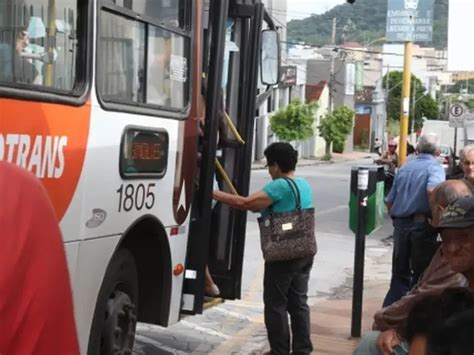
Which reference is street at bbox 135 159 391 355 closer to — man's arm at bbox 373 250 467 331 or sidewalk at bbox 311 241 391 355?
sidewalk at bbox 311 241 391 355

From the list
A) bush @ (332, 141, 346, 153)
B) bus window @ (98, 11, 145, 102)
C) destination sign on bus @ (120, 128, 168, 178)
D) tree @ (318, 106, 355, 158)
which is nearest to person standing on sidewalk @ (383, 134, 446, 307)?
destination sign on bus @ (120, 128, 168, 178)

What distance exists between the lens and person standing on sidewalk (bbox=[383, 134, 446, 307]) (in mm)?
7434

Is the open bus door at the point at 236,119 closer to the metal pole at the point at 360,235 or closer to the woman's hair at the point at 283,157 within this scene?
the woman's hair at the point at 283,157

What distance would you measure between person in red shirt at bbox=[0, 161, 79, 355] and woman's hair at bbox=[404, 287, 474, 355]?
3.61 ft

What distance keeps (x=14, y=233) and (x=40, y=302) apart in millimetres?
154

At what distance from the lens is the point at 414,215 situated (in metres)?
7.51

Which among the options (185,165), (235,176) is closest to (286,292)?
(235,176)

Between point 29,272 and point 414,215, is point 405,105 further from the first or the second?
point 29,272

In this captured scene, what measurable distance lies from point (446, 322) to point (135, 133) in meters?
2.59

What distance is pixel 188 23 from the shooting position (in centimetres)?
539

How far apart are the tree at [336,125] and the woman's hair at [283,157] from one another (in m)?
56.1

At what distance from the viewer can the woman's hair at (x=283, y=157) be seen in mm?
6004

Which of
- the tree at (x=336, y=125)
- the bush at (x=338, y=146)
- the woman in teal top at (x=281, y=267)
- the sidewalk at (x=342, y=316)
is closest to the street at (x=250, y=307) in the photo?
the sidewalk at (x=342, y=316)

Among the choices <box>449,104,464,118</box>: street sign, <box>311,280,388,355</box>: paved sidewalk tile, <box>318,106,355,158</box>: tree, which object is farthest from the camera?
<box>318,106,355,158</box>: tree
